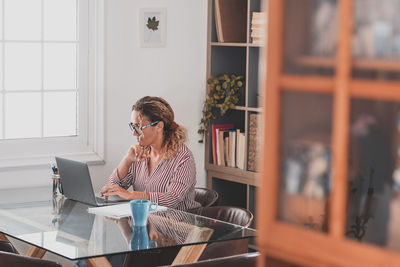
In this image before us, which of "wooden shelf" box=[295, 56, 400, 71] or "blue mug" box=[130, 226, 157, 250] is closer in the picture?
"wooden shelf" box=[295, 56, 400, 71]

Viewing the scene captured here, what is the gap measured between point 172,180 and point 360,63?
9.19 feet

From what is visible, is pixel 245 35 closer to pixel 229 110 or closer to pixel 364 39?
pixel 229 110

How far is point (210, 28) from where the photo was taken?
5.41 m

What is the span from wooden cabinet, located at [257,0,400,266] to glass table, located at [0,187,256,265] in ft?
4.89

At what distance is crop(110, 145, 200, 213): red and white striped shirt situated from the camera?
13.0 ft

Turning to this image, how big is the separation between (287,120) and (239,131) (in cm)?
380

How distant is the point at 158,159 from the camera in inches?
167

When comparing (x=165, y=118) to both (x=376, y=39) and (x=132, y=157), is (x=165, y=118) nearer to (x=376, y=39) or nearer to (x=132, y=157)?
(x=132, y=157)

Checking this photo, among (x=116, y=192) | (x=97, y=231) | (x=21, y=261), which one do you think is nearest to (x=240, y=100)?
(x=116, y=192)

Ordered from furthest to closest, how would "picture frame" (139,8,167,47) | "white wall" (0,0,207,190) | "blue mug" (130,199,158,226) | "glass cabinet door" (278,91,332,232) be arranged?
"picture frame" (139,8,167,47)
"white wall" (0,0,207,190)
"blue mug" (130,199,158,226)
"glass cabinet door" (278,91,332,232)

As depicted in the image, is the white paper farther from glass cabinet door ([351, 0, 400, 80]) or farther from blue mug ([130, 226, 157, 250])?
glass cabinet door ([351, 0, 400, 80])

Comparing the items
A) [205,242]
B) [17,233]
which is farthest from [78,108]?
[205,242]

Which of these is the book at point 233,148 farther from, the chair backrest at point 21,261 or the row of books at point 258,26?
the chair backrest at point 21,261

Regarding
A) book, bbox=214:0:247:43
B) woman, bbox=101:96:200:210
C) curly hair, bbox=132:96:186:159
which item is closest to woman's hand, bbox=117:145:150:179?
woman, bbox=101:96:200:210
